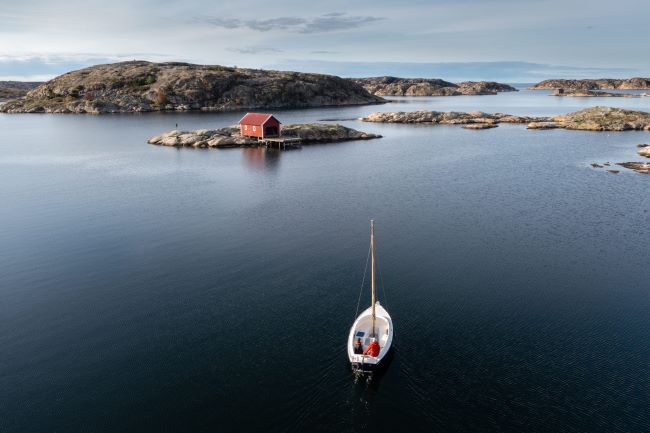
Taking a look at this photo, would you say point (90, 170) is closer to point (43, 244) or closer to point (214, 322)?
point (43, 244)

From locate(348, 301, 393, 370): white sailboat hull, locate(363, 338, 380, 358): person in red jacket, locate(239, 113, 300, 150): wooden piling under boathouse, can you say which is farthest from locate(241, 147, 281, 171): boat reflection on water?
locate(363, 338, 380, 358): person in red jacket

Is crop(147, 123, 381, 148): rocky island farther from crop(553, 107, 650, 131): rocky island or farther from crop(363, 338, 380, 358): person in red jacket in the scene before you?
crop(363, 338, 380, 358): person in red jacket

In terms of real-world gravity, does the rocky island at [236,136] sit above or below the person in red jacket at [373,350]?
above

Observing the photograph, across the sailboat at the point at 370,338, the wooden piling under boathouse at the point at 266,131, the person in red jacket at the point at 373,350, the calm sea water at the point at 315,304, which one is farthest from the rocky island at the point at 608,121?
the person in red jacket at the point at 373,350

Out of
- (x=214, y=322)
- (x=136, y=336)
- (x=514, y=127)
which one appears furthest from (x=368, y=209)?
→ (x=514, y=127)

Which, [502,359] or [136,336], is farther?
[136,336]

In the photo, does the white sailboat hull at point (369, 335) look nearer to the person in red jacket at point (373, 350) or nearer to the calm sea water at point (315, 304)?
the person in red jacket at point (373, 350)
